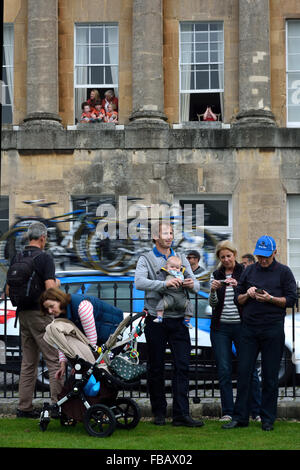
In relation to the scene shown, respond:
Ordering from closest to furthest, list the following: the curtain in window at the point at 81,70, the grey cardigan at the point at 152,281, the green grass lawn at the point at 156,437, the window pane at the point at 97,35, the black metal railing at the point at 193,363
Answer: the green grass lawn at the point at 156,437 → the grey cardigan at the point at 152,281 → the black metal railing at the point at 193,363 → the curtain in window at the point at 81,70 → the window pane at the point at 97,35

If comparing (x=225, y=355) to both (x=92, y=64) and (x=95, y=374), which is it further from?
(x=92, y=64)

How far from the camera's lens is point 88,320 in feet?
27.6

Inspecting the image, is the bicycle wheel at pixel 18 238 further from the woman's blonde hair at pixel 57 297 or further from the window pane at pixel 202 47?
the woman's blonde hair at pixel 57 297

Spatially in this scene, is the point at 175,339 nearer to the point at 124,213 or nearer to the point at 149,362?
the point at 149,362

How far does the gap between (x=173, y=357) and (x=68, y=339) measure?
46.1 inches

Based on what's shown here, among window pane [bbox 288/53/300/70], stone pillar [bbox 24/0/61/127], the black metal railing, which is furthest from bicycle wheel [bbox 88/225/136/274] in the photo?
the black metal railing

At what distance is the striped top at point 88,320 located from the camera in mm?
8352

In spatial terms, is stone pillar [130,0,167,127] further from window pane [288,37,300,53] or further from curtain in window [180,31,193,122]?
window pane [288,37,300,53]

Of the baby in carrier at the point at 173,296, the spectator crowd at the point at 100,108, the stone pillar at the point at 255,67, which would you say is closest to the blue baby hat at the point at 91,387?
the baby in carrier at the point at 173,296

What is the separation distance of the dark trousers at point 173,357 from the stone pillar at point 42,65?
1369 centimetres

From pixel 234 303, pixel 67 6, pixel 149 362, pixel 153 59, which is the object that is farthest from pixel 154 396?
pixel 67 6

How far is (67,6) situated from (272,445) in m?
17.1

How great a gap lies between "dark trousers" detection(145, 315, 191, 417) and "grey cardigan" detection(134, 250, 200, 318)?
0.12 metres

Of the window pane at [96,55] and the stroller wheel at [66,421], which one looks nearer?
the stroller wheel at [66,421]
